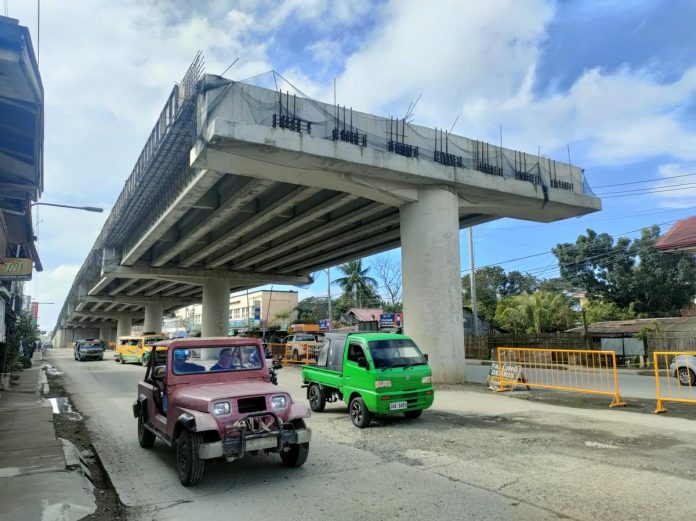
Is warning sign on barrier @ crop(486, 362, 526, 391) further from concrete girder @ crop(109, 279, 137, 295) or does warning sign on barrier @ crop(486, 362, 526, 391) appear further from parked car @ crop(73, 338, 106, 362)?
concrete girder @ crop(109, 279, 137, 295)

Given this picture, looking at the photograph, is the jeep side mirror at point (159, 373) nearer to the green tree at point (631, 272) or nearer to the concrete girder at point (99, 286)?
the concrete girder at point (99, 286)

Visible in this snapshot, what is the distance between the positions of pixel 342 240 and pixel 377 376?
2047 cm

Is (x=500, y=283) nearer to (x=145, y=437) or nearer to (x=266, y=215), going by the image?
(x=266, y=215)

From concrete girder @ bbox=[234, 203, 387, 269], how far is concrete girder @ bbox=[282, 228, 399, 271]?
2959mm

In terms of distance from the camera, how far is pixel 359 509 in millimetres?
5059

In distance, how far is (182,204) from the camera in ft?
66.9

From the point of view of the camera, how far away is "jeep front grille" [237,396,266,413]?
597 cm

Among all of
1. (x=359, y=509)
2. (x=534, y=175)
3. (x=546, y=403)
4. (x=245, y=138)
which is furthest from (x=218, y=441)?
(x=534, y=175)

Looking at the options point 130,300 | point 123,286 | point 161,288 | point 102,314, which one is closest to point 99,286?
point 123,286

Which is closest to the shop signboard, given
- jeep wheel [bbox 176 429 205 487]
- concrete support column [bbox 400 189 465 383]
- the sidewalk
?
the sidewalk

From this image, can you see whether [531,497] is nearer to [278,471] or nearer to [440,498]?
[440,498]

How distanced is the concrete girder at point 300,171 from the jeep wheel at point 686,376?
31.8ft

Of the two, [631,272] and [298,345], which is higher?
[631,272]

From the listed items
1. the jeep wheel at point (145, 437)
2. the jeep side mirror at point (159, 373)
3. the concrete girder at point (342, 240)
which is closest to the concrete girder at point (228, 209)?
the concrete girder at point (342, 240)
